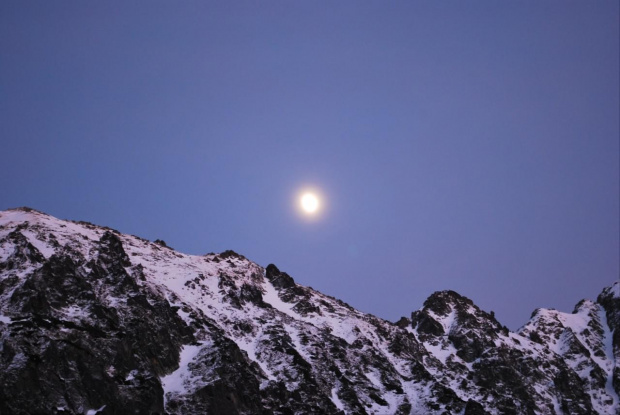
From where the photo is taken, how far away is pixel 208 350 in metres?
122

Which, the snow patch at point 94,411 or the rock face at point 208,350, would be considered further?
the rock face at point 208,350

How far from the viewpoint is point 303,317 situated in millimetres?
176000

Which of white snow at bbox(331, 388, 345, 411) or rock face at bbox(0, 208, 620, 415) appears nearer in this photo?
rock face at bbox(0, 208, 620, 415)

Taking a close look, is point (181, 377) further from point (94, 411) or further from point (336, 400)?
point (336, 400)

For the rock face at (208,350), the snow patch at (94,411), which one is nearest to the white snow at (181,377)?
the rock face at (208,350)

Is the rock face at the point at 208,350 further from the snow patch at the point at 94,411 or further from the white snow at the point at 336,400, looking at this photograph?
the white snow at the point at 336,400

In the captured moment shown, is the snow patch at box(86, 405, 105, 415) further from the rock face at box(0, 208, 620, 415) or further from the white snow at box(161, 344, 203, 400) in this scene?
the white snow at box(161, 344, 203, 400)

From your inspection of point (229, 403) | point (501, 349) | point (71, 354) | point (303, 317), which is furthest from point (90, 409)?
point (501, 349)

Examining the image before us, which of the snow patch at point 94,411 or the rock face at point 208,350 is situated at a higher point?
the rock face at point 208,350

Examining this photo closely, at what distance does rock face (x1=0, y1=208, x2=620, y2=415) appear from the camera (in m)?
97.6

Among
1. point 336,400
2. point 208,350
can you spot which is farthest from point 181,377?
point 336,400

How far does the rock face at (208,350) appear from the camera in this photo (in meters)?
97.6

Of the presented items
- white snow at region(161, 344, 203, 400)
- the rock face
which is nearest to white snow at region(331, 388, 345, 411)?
the rock face

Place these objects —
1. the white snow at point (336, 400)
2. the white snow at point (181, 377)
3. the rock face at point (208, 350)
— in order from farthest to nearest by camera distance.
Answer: the white snow at point (336, 400)
the white snow at point (181, 377)
the rock face at point (208, 350)
